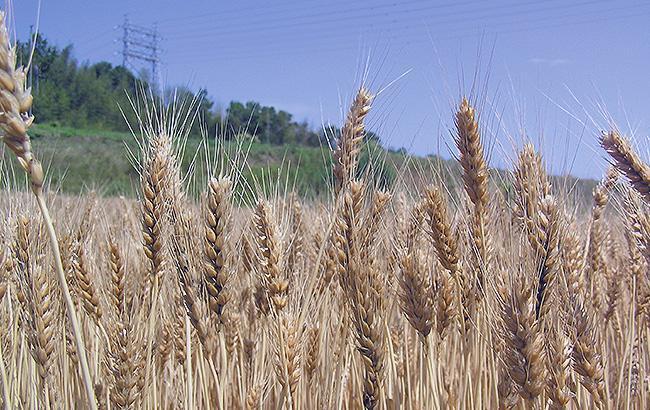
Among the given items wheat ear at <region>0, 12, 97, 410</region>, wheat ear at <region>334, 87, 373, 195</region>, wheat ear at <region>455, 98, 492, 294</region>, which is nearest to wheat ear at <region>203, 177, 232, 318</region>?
wheat ear at <region>334, 87, 373, 195</region>

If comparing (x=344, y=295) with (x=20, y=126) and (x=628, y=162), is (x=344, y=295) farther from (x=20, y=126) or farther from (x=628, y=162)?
(x=20, y=126)

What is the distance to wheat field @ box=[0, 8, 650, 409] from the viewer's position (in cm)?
155

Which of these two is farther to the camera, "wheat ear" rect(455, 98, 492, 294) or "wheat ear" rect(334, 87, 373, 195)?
"wheat ear" rect(334, 87, 373, 195)

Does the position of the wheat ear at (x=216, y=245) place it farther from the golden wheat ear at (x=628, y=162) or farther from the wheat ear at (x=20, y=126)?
the golden wheat ear at (x=628, y=162)

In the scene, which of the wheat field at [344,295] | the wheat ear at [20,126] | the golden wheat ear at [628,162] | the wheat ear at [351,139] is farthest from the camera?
the wheat ear at [351,139]

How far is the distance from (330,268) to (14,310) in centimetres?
115

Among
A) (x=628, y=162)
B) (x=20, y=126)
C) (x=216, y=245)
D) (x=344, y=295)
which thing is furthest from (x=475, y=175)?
(x=20, y=126)

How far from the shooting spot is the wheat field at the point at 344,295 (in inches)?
60.9

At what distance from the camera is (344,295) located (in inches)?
77.9

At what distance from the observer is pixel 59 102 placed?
32812 mm

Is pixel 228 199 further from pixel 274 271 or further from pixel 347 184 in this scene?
pixel 347 184

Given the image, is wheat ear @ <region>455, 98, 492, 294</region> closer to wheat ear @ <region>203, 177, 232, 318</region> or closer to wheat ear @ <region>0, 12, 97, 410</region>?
wheat ear @ <region>203, 177, 232, 318</region>

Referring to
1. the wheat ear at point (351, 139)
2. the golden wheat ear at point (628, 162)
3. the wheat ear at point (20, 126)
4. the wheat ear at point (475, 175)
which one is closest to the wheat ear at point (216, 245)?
the wheat ear at point (351, 139)

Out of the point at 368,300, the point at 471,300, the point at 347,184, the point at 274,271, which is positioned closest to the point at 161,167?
the point at 274,271
